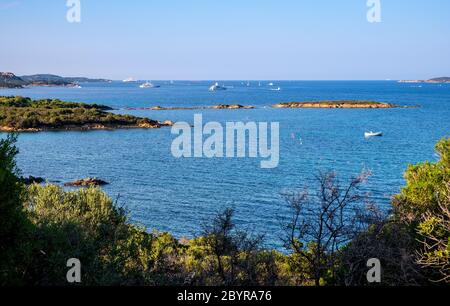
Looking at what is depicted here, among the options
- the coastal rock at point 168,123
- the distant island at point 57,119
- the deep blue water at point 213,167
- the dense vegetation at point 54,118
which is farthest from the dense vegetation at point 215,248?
the coastal rock at point 168,123

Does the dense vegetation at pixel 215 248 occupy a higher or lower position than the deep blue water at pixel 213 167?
higher

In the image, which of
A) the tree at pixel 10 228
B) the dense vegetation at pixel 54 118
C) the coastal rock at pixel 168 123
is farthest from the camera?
the coastal rock at pixel 168 123

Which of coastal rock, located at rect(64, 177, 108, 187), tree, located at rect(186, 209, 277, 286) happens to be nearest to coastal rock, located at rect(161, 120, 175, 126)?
coastal rock, located at rect(64, 177, 108, 187)

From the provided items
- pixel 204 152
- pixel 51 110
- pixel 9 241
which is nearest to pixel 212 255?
pixel 9 241

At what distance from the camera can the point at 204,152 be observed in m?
70.2

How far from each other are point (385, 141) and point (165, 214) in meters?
52.6

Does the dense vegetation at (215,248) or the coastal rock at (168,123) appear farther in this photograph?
the coastal rock at (168,123)

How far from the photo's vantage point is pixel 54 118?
101 metres

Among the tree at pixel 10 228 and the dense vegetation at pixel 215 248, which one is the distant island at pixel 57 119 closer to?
the dense vegetation at pixel 215 248

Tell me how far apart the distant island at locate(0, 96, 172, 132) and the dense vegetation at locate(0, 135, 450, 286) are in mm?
78433

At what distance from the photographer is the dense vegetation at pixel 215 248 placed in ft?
48.8

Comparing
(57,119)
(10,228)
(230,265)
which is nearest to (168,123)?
(57,119)

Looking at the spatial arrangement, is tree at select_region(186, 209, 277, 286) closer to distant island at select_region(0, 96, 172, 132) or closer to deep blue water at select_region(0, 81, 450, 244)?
deep blue water at select_region(0, 81, 450, 244)
